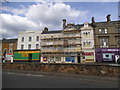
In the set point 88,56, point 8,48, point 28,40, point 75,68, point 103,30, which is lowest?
point 75,68

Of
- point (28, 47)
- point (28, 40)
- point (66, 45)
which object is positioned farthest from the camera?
point (28, 40)

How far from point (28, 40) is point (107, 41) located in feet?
77.7

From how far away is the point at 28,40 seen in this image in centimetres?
3119

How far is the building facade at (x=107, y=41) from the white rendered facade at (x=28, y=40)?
1731 cm

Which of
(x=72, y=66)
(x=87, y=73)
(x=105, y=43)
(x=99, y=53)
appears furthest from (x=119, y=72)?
(x=105, y=43)

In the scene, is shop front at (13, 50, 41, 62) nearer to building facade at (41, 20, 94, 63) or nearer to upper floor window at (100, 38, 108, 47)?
building facade at (41, 20, 94, 63)

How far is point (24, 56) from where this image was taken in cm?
2916

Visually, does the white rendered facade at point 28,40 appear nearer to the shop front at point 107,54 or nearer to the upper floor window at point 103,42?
the shop front at point 107,54

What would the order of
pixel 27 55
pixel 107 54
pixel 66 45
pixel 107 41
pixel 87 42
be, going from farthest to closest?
pixel 27 55, pixel 66 45, pixel 87 42, pixel 107 41, pixel 107 54

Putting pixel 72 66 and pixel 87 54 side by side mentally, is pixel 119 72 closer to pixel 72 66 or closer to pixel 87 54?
pixel 72 66

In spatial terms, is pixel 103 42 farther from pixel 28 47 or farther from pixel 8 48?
pixel 8 48

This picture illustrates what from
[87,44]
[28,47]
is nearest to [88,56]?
[87,44]

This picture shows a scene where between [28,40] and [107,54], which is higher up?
[28,40]

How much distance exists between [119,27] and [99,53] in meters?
8.65
